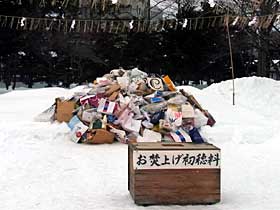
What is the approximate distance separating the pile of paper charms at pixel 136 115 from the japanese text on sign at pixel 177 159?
2.86 metres

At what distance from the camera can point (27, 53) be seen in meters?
22.4

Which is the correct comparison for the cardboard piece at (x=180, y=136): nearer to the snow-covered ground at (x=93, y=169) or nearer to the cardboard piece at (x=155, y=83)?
the snow-covered ground at (x=93, y=169)

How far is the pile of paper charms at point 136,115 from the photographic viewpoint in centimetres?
675

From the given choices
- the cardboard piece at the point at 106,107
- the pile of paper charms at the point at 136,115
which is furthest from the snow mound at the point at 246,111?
the cardboard piece at the point at 106,107

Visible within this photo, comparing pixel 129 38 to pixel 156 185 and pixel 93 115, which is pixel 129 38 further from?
pixel 156 185

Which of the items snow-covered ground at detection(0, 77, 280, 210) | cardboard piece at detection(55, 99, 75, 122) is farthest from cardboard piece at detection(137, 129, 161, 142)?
cardboard piece at detection(55, 99, 75, 122)

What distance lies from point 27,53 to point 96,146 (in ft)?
54.8

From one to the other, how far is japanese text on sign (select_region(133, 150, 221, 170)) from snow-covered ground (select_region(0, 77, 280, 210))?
0.31 metres

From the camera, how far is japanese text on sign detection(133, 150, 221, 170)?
3.62 meters

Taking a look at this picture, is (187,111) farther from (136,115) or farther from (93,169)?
(93,169)

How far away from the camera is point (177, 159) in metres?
3.65

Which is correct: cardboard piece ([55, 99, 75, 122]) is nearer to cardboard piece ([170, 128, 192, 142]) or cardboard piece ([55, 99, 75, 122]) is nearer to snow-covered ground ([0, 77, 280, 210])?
snow-covered ground ([0, 77, 280, 210])

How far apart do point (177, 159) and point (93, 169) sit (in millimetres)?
1669

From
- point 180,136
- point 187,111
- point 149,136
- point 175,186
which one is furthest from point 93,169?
point 187,111
